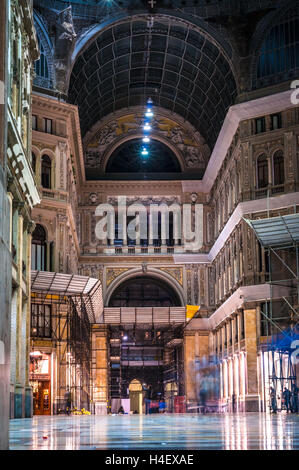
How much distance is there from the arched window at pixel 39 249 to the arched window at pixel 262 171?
509 inches

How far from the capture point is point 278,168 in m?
45.1

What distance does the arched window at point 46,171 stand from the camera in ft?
152

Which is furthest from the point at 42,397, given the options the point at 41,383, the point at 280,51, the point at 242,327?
the point at 280,51

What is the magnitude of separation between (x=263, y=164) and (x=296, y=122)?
3296 millimetres

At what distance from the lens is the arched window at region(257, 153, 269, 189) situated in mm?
45531

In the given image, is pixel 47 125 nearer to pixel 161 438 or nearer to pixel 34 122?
pixel 34 122

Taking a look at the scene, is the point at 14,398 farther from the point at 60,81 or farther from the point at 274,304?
the point at 60,81

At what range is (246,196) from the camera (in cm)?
4559

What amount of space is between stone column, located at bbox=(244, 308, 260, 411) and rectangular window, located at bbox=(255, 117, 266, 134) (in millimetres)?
10539

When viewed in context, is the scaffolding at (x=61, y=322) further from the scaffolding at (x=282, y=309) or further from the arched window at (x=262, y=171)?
the arched window at (x=262, y=171)

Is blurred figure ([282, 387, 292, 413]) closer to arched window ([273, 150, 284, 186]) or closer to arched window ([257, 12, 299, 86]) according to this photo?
arched window ([273, 150, 284, 186])

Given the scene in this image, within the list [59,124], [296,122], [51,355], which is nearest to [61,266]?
[51,355]

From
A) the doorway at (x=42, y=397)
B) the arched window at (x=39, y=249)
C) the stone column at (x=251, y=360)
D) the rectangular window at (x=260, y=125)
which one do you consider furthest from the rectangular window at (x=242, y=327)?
the arched window at (x=39, y=249)

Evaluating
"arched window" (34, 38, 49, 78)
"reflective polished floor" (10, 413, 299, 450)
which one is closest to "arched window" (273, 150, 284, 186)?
"arched window" (34, 38, 49, 78)
